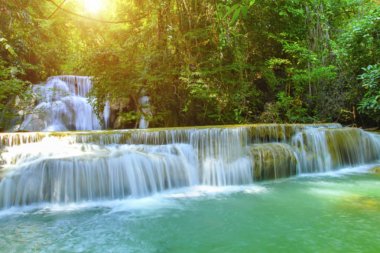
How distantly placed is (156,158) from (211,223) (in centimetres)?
239

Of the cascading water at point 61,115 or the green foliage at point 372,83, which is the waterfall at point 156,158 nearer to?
the green foliage at point 372,83

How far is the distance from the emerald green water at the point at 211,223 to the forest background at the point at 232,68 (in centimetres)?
491

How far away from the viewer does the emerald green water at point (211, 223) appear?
305cm

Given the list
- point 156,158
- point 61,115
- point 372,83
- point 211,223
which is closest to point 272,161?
point 156,158

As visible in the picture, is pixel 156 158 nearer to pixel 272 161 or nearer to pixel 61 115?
pixel 272 161

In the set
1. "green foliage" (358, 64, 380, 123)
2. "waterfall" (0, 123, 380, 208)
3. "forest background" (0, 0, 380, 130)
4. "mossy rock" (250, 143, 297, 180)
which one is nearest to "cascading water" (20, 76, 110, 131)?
"forest background" (0, 0, 380, 130)

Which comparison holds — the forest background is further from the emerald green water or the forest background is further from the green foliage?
the emerald green water

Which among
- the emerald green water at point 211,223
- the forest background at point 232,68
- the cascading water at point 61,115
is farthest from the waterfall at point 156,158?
the cascading water at point 61,115

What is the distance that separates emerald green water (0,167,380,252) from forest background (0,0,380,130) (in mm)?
4907

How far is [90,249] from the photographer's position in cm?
302

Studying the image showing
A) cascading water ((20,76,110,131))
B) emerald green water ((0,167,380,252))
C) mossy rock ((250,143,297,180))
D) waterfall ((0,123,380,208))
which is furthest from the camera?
cascading water ((20,76,110,131))

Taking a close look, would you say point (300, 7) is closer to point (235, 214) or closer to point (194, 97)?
point (194, 97)

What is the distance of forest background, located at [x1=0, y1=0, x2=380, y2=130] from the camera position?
9.14 meters

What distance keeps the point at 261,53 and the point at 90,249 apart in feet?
31.3
